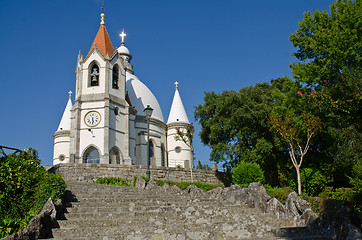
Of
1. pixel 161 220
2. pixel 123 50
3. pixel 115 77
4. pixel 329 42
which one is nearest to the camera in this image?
pixel 161 220

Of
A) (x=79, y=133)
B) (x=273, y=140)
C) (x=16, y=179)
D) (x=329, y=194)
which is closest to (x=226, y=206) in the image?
(x=16, y=179)

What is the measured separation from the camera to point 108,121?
104ft

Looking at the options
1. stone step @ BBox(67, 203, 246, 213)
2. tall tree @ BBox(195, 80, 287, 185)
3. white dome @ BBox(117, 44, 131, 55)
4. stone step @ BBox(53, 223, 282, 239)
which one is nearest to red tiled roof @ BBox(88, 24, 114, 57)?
white dome @ BBox(117, 44, 131, 55)

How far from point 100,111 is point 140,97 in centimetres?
868

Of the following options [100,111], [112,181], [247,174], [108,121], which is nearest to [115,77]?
[100,111]

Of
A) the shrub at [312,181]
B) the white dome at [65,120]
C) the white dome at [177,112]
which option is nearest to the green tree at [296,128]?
the shrub at [312,181]

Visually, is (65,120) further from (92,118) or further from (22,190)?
(22,190)

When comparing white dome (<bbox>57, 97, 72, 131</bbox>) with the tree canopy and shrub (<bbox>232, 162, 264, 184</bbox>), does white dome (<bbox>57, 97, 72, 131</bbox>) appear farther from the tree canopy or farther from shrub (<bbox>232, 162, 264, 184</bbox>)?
shrub (<bbox>232, 162, 264, 184</bbox>)

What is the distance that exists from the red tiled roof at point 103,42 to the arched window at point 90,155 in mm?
10016

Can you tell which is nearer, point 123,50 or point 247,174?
point 247,174

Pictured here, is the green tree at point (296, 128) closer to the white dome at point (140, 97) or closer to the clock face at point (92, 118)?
the clock face at point (92, 118)

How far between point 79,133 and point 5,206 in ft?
71.7

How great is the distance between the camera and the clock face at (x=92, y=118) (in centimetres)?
3200

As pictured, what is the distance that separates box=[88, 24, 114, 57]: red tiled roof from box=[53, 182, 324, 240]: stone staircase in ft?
83.8
